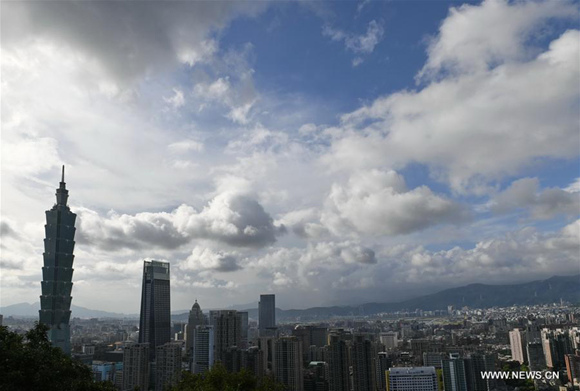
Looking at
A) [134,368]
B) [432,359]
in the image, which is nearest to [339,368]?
[432,359]

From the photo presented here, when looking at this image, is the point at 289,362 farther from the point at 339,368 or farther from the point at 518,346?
the point at 518,346

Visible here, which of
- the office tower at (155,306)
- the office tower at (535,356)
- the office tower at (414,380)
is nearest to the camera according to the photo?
the office tower at (414,380)

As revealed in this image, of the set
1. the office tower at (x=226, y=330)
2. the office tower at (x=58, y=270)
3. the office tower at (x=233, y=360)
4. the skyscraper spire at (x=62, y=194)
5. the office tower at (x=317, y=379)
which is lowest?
the office tower at (x=317, y=379)

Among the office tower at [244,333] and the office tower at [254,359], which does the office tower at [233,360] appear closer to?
the office tower at [254,359]

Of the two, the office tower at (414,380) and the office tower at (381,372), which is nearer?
the office tower at (414,380)

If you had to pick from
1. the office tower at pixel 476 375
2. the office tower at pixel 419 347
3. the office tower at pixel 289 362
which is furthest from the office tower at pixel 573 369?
the office tower at pixel 289 362

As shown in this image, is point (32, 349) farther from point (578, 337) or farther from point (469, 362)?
point (578, 337)
